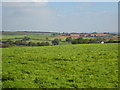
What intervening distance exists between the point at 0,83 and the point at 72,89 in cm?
483

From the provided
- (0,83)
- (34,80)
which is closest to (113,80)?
(34,80)

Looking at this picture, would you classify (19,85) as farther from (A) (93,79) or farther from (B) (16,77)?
(A) (93,79)

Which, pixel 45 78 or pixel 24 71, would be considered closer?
pixel 45 78

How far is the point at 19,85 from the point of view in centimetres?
979

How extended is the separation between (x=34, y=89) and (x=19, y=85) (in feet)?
3.94

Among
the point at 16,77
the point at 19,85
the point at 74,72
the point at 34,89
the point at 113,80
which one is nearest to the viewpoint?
the point at 34,89

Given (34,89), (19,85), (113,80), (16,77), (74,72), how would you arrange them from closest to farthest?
(34,89) → (19,85) → (113,80) → (16,77) → (74,72)

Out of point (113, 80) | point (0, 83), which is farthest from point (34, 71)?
point (113, 80)

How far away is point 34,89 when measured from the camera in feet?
30.1

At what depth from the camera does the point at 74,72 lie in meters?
12.5

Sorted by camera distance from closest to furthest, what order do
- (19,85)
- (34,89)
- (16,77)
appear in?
(34,89)
(19,85)
(16,77)

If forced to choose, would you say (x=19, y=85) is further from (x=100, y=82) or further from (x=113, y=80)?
(x=113, y=80)

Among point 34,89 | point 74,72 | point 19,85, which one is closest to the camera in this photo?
point 34,89

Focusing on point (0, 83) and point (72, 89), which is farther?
point (0, 83)
